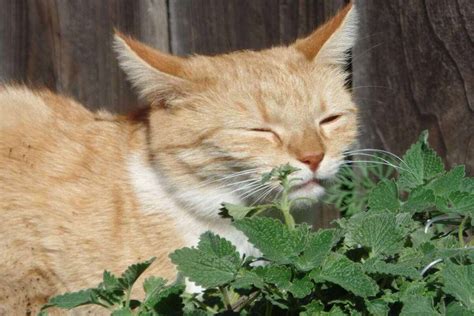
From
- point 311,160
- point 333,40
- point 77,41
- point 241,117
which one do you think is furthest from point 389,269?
point 77,41

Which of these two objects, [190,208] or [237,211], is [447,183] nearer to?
[237,211]

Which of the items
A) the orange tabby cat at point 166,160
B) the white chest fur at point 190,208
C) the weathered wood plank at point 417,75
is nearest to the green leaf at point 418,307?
the orange tabby cat at point 166,160

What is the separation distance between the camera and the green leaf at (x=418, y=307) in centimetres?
131

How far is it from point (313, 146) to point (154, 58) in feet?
2.06

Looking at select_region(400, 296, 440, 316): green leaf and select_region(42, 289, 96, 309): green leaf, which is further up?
select_region(400, 296, 440, 316): green leaf

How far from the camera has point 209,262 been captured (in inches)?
55.4

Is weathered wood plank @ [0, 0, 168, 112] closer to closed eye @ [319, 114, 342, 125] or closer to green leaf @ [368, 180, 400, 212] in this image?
closed eye @ [319, 114, 342, 125]

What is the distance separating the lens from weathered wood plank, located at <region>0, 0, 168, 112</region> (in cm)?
410

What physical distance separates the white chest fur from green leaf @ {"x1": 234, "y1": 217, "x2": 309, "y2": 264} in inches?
56.5

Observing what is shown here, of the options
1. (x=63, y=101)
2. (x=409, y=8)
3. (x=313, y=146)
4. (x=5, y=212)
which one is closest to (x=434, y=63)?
(x=409, y=8)

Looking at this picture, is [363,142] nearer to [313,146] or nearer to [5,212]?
[313,146]

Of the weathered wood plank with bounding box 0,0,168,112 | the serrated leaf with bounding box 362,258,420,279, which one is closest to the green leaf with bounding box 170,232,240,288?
A: the serrated leaf with bounding box 362,258,420,279

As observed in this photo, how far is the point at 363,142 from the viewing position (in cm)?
397

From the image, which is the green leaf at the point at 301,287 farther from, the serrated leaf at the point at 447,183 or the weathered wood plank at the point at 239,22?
the weathered wood plank at the point at 239,22
